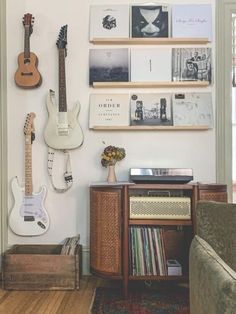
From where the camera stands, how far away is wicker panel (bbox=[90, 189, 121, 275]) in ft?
8.27

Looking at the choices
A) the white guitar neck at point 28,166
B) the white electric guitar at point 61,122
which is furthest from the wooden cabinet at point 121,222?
the white guitar neck at point 28,166

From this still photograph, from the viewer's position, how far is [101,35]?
9.70 ft

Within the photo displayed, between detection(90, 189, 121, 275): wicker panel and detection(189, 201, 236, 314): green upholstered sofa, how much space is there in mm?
955

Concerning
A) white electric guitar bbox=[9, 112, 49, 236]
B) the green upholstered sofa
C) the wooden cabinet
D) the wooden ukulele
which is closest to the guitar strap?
white electric guitar bbox=[9, 112, 49, 236]

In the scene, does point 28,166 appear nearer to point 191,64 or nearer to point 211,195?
point 211,195

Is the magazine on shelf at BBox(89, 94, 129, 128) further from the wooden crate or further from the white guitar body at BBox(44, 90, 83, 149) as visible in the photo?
the wooden crate

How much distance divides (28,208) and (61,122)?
739 millimetres

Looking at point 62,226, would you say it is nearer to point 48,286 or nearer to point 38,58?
point 48,286

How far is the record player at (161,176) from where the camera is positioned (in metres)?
2.60

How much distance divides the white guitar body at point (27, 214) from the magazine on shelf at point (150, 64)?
1.24 m

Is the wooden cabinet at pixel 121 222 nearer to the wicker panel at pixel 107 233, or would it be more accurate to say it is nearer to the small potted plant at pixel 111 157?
the wicker panel at pixel 107 233

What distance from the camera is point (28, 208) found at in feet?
9.62

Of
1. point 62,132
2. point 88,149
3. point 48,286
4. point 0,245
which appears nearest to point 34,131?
point 62,132

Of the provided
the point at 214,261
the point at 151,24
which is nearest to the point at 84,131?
the point at 151,24
